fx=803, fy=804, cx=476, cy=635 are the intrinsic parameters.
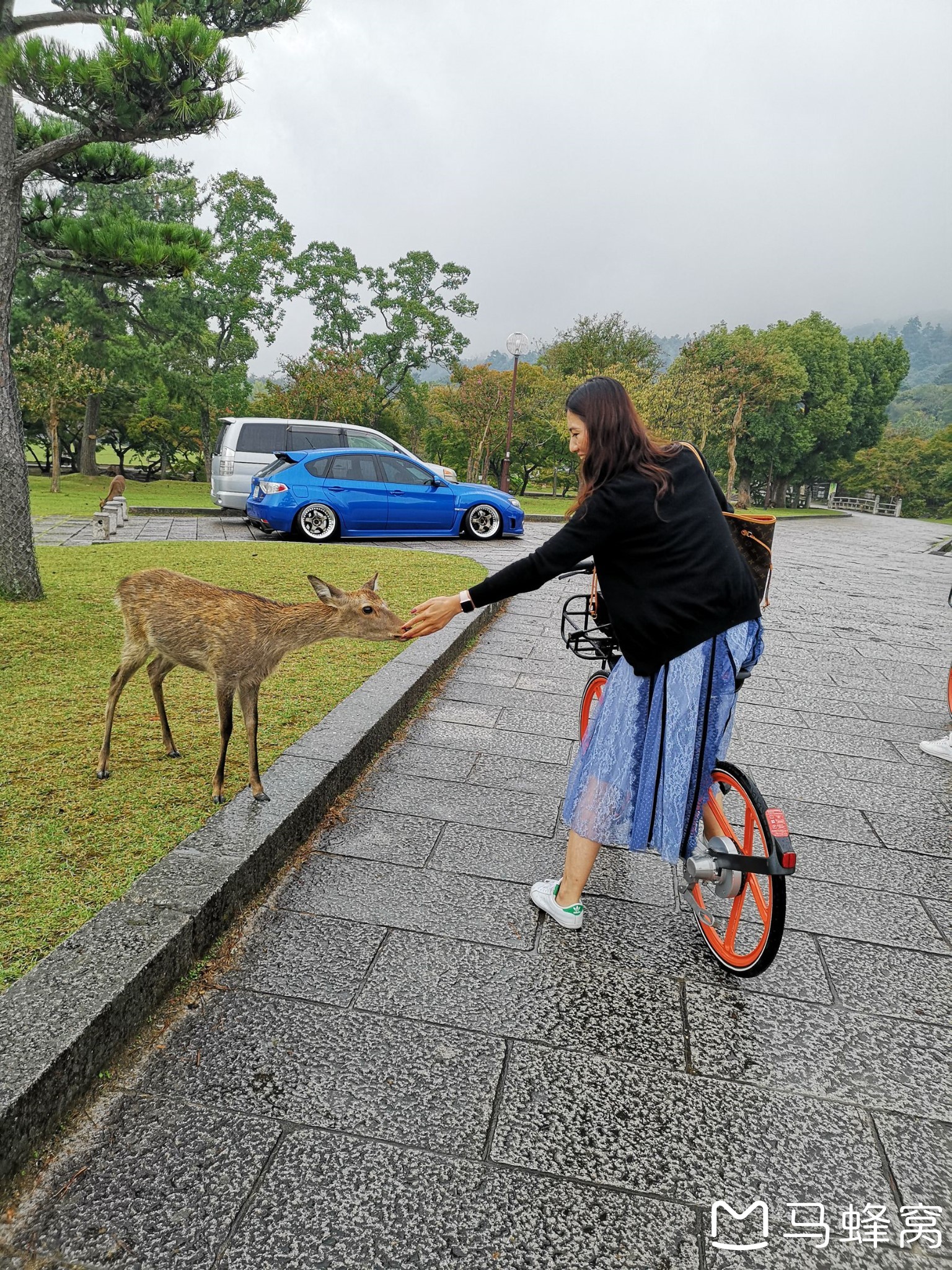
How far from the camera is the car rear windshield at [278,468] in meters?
13.1

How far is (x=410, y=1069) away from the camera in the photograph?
7.25ft

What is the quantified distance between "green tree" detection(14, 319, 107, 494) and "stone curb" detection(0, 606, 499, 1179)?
2125 cm

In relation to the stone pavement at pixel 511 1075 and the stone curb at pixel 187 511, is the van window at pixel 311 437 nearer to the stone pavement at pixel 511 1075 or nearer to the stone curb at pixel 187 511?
the stone curb at pixel 187 511

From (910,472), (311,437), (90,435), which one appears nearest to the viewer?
(311,437)

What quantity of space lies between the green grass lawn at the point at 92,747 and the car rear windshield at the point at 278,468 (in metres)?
5.27

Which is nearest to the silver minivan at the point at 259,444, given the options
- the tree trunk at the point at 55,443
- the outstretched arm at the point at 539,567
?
the tree trunk at the point at 55,443

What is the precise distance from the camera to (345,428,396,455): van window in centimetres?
1588

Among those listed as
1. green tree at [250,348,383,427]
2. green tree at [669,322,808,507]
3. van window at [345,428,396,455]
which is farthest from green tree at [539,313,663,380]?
van window at [345,428,396,455]

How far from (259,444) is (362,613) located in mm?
13147

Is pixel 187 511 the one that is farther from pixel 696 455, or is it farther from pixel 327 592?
pixel 696 455

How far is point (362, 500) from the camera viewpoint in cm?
1344

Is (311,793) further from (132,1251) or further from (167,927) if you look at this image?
(132,1251)

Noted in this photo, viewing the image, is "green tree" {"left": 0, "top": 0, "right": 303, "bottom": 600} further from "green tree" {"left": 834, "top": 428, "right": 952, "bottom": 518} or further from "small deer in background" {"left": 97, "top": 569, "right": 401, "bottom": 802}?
"green tree" {"left": 834, "top": 428, "right": 952, "bottom": 518}

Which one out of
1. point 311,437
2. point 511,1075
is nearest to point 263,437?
point 311,437
